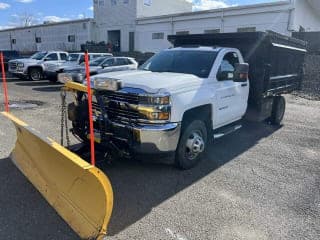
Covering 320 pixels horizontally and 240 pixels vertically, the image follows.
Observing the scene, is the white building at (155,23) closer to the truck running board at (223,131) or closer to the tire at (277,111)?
the tire at (277,111)

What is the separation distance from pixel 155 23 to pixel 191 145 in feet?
90.7

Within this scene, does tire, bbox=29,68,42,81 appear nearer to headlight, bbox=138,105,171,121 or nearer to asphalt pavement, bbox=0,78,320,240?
asphalt pavement, bbox=0,78,320,240

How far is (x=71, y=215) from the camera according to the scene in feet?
10.7

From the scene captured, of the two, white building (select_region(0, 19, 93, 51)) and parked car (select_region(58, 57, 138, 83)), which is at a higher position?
white building (select_region(0, 19, 93, 51))

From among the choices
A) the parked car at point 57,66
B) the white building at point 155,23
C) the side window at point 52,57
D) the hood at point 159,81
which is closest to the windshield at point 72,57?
the parked car at point 57,66

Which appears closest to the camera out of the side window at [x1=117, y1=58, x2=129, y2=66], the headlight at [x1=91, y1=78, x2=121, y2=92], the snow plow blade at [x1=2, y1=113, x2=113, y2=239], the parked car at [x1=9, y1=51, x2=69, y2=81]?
the snow plow blade at [x1=2, y1=113, x2=113, y2=239]

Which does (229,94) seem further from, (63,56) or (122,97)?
(63,56)

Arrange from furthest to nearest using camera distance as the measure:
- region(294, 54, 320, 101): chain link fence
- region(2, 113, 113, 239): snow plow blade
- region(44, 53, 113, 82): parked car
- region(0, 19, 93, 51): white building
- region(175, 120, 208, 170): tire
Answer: region(0, 19, 93, 51): white building → region(44, 53, 113, 82): parked car → region(294, 54, 320, 101): chain link fence → region(175, 120, 208, 170): tire → region(2, 113, 113, 239): snow plow blade

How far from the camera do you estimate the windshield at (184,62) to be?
5336 millimetres

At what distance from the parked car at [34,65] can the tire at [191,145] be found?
50.1ft

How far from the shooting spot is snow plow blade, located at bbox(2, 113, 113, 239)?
2875 mm

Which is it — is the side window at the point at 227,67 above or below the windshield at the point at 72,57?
Result: above

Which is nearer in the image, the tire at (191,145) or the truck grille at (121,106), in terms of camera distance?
the truck grille at (121,106)

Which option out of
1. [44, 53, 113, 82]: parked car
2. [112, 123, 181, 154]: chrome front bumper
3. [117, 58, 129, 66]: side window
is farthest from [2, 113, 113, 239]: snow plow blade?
[44, 53, 113, 82]: parked car
